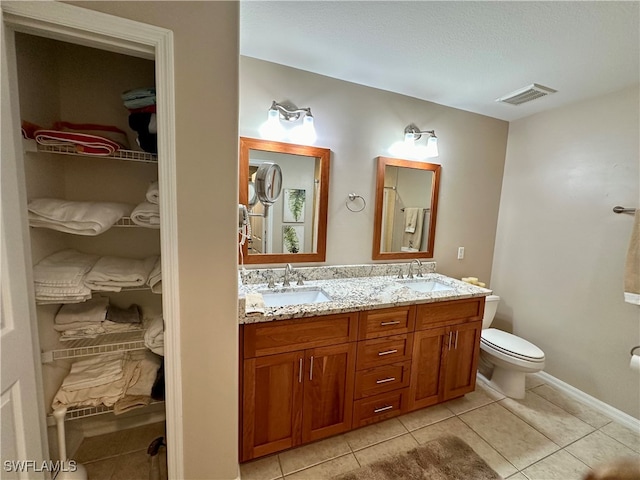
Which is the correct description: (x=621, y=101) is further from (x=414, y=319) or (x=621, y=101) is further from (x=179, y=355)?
(x=179, y=355)

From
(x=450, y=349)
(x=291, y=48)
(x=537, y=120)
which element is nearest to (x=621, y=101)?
(x=537, y=120)

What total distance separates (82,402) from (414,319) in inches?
69.3

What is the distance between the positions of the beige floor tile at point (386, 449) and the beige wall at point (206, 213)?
0.74 metres

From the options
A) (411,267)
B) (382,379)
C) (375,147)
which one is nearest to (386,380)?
Result: (382,379)

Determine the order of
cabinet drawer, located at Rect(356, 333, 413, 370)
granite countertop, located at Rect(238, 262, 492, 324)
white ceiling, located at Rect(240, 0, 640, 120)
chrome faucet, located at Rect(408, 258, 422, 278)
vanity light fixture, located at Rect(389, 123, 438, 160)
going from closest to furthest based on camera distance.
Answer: white ceiling, located at Rect(240, 0, 640, 120), granite countertop, located at Rect(238, 262, 492, 324), cabinet drawer, located at Rect(356, 333, 413, 370), vanity light fixture, located at Rect(389, 123, 438, 160), chrome faucet, located at Rect(408, 258, 422, 278)

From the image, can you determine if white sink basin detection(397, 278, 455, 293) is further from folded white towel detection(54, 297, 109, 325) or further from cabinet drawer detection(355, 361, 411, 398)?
folded white towel detection(54, 297, 109, 325)

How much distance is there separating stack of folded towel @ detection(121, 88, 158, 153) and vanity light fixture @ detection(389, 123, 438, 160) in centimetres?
164

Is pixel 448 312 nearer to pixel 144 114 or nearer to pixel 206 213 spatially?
pixel 206 213

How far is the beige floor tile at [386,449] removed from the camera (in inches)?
60.0

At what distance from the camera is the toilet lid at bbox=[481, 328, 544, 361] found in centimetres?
198

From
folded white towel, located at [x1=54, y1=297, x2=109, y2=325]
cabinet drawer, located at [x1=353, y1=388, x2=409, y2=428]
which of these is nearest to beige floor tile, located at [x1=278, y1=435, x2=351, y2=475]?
cabinet drawer, located at [x1=353, y1=388, x2=409, y2=428]

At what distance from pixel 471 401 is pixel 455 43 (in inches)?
96.0

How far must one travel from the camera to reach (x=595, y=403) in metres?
2.04

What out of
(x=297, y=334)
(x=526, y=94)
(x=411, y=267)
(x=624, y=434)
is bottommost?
(x=624, y=434)
